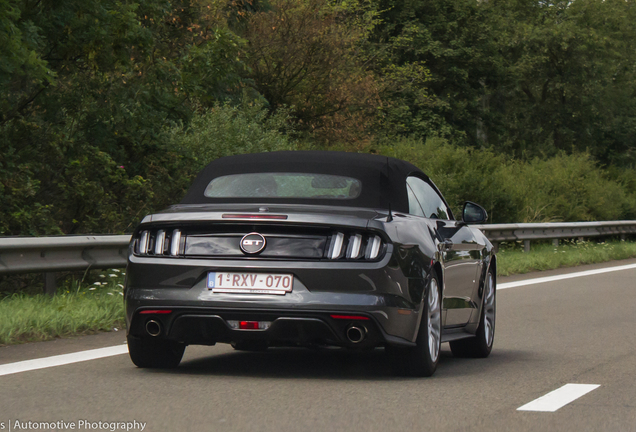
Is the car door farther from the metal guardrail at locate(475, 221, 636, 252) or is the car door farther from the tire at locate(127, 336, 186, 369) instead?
the metal guardrail at locate(475, 221, 636, 252)

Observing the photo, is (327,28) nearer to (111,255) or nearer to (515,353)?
(111,255)

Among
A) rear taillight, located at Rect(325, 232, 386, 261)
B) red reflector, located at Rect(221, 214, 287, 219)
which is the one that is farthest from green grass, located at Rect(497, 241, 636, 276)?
red reflector, located at Rect(221, 214, 287, 219)

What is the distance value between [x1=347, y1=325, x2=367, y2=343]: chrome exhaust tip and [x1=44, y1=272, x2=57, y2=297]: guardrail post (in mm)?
4686

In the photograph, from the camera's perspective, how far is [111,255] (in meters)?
11.5

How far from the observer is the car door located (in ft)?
26.4

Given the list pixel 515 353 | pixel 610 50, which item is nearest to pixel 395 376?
pixel 515 353

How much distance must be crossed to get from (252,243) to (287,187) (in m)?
0.93

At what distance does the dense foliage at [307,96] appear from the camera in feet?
53.8

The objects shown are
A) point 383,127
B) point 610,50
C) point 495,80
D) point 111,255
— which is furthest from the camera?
point 610,50

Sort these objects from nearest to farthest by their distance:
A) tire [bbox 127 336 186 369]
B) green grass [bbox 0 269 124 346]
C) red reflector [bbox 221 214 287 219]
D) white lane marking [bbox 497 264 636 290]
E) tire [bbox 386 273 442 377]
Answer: red reflector [bbox 221 214 287 219] → tire [bbox 386 273 442 377] → tire [bbox 127 336 186 369] → green grass [bbox 0 269 124 346] → white lane marking [bbox 497 264 636 290]

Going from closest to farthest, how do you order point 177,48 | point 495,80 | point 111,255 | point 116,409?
point 116,409 → point 111,255 → point 177,48 → point 495,80

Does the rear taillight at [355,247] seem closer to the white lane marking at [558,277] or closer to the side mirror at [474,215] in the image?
the side mirror at [474,215]

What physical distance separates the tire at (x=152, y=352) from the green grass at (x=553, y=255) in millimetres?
11267

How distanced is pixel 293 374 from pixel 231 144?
14516mm
